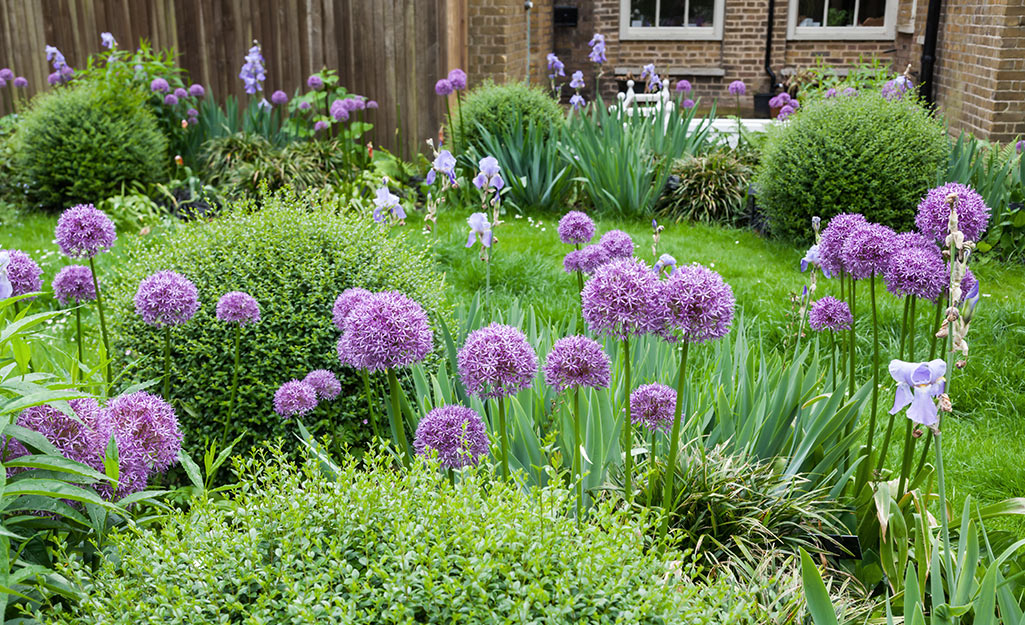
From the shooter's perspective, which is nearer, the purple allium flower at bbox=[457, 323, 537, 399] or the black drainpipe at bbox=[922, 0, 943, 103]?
the purple allium flower at bbox=[457, 323, 537, 399]

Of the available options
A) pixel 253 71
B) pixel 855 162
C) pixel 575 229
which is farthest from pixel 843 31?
pixel 575 229

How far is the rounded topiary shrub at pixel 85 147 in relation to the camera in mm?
6719

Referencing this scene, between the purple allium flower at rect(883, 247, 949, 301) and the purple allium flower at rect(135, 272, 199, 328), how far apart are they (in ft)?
6.13

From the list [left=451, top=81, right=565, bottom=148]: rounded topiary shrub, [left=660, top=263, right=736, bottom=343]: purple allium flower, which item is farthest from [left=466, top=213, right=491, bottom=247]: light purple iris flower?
[left=451, top=81, right=565, bottom=148]: rounded topiary shrub

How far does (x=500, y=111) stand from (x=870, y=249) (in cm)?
520

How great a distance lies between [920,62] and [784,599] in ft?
32.6

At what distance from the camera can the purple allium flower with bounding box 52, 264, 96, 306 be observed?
270 cm

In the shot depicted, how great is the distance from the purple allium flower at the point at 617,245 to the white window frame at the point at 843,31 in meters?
12.1

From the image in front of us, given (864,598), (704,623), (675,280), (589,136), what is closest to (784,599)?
(864,598)

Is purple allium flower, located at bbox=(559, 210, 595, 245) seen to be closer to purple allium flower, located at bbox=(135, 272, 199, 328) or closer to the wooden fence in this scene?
purple allium flower, located at bbox=(135, 272, 199, 328)

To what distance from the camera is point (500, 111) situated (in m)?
7.01

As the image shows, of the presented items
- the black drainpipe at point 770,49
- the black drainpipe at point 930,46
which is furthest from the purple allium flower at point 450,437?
the black drainpipe at point 770,49

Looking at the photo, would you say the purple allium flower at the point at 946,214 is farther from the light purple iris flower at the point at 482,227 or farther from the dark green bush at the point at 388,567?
the light purple iris flower at the point at 482,227

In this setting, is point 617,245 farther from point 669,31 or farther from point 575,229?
point 669,31
